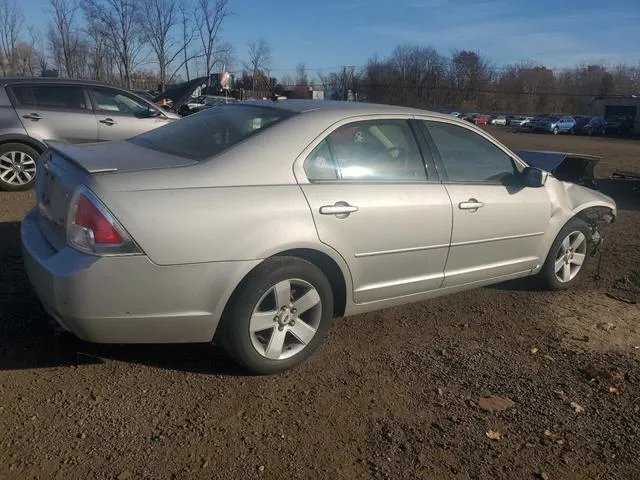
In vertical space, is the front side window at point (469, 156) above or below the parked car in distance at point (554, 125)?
above

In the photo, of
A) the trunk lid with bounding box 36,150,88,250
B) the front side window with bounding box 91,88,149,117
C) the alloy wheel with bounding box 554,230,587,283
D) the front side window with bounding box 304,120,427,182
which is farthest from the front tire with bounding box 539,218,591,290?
the front side window with bounding box 91,88,149,117

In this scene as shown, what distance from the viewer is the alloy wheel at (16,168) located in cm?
762

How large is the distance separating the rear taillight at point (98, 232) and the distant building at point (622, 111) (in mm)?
60454

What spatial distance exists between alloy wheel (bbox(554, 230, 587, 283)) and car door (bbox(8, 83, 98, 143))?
645 centimetres

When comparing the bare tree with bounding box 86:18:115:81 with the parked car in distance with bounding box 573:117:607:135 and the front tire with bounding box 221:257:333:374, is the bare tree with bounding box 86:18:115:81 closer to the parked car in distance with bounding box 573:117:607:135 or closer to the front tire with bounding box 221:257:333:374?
the front tire with bounding box 221:257:333:374

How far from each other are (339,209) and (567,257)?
9.05ft

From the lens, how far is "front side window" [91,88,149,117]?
8344mm

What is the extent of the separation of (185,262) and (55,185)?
3.14 feet

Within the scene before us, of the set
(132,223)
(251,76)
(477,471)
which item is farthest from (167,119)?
(251,76)

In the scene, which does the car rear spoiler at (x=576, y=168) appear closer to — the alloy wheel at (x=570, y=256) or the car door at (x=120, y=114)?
the alloy wheel at (x=570, y=256)

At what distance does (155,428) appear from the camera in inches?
108

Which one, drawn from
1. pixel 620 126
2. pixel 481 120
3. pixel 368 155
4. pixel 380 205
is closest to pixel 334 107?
pixel 368 155

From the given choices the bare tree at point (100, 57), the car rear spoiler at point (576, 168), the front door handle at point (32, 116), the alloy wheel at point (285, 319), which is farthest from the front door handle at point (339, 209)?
the bare tree at point (100, 57)

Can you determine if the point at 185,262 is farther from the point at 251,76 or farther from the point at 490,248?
the point at 251,76
